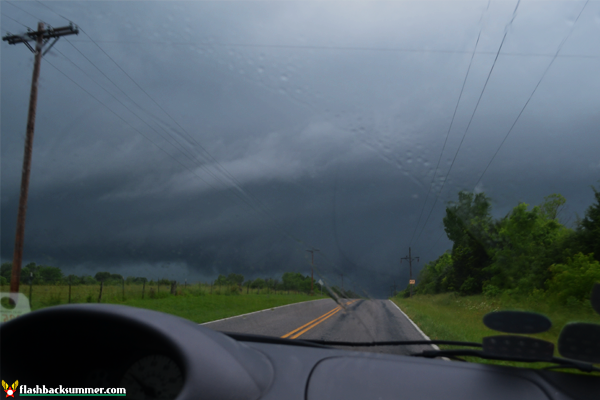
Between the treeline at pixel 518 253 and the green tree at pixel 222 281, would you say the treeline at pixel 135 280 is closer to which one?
the green tree at pixel 222 281

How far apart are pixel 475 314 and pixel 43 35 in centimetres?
512

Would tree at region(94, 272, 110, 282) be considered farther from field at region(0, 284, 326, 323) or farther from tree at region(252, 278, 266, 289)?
tree at region(252, 278, 266, 289)

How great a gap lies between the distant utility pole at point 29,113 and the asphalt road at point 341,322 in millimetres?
2937

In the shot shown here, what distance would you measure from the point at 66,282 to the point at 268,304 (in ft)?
8.66

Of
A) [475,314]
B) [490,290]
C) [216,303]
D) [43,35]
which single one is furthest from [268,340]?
[43,35]

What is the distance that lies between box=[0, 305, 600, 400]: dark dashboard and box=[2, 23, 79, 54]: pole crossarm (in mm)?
3300

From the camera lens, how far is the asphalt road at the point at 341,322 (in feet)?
14.4

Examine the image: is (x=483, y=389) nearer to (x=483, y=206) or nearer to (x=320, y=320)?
(x=483, y=206)

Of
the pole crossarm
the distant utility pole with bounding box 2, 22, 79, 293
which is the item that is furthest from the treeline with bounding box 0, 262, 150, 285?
the pole crossarm

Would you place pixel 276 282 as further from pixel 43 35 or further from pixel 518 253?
pixel 43 35

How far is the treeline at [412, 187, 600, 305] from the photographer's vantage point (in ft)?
8.20

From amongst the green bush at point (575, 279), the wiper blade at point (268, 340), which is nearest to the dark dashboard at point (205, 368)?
the wiper blade at point (268, 340)

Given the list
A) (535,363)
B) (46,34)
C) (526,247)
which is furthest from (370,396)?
(46,34)

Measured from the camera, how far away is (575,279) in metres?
A: 2.48
